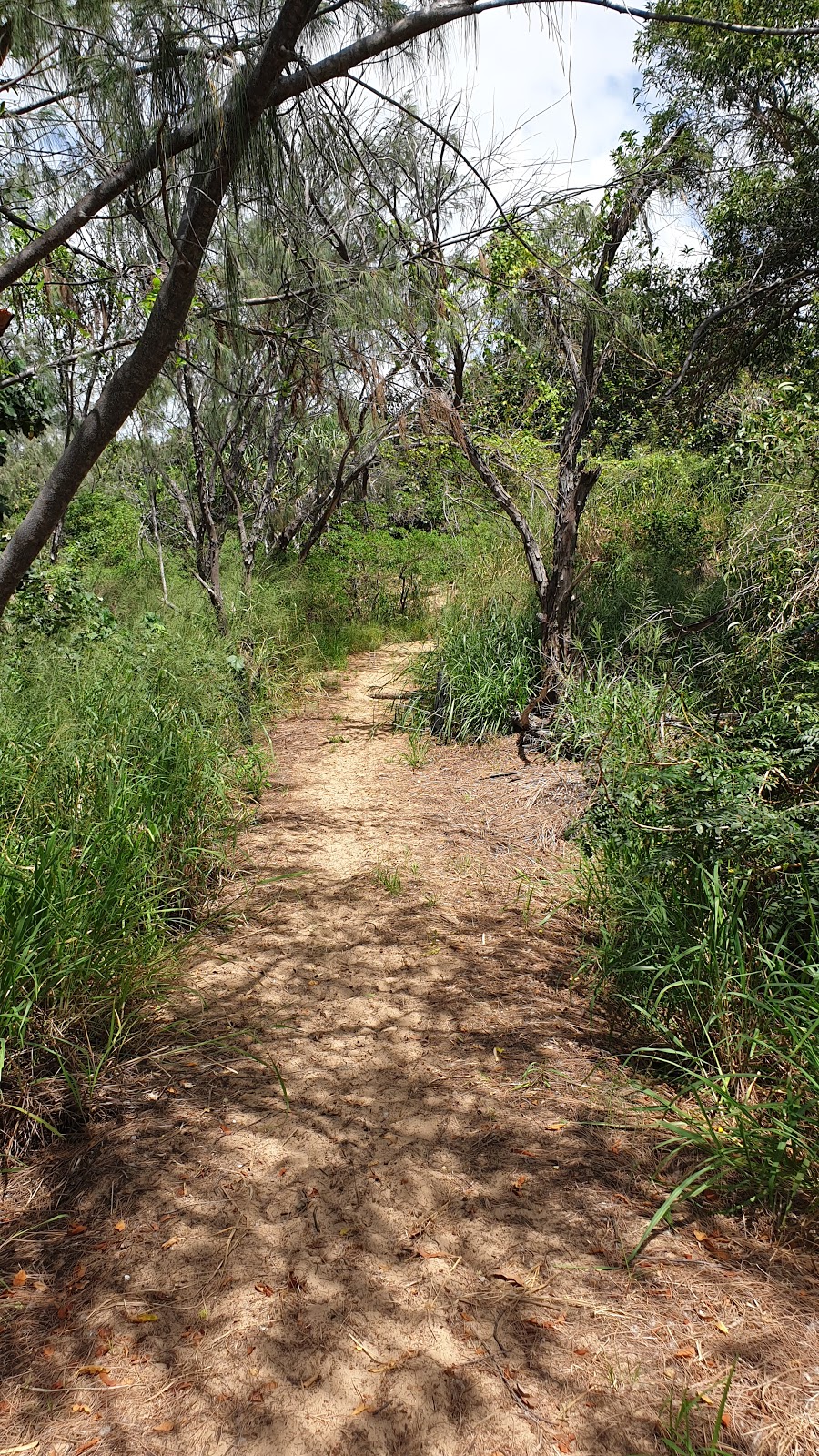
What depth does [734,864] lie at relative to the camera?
2535 millimetres

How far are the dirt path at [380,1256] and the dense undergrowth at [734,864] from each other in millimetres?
184

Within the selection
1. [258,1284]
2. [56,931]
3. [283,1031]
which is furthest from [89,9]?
[258,1284]

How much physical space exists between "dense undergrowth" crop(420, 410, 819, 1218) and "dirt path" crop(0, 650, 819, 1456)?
0.60ft

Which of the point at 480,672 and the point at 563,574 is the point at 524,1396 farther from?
the point at 480,672

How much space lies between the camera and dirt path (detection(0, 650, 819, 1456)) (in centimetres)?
143

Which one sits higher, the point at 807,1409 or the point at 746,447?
the point at 746,447

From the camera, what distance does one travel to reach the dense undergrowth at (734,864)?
1.95 meters

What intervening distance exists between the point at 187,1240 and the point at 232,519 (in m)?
8.22

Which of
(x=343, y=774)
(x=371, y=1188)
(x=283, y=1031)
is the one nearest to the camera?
(x=371, y=1188)

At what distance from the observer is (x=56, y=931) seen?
89.4 inches

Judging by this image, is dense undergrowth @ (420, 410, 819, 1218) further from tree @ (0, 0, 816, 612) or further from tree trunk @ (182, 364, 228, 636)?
tree trunk @ (182, 364, 228, 636)

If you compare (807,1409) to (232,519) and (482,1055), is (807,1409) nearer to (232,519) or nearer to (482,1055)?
(482,1055)

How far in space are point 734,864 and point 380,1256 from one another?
1.51 meters

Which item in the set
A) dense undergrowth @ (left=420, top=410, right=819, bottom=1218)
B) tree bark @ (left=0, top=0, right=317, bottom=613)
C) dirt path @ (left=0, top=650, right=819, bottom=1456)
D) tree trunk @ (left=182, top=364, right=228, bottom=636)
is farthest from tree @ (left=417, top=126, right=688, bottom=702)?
dirt path @ (left=0, top=650, right=819, bottom=1456)
